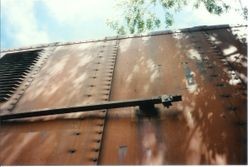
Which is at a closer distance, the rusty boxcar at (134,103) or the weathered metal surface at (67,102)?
the rusty boxcar at (134,103)

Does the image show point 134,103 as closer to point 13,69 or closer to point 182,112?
point 182,112

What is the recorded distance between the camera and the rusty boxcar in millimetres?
2506

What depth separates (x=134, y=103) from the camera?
2.80 meters

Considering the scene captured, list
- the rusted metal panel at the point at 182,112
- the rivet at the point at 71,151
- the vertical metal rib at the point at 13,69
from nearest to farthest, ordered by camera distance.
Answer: the rusted metal panel at the point at 182,112
the rivet at the point at 71,151
the vertical metal rib at the point at 13,69

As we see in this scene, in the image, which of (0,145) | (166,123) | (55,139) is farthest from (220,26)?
(0,145)

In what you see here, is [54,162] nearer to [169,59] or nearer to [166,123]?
[166,123]

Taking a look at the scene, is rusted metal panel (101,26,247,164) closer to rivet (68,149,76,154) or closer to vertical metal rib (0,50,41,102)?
rivet (68,149,76,154)

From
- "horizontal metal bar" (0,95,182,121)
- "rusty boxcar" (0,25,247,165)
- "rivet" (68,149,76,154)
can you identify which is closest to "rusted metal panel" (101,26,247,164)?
"rusty boxcar" (0,25,247,165)

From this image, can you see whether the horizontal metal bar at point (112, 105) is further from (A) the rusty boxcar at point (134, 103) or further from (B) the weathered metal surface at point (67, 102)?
(B) the weathered metal surface at point (67, 102)

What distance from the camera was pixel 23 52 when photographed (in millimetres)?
5004

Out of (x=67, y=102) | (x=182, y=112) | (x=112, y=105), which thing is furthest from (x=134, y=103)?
(x=67, y=102)

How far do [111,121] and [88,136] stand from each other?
28 cm

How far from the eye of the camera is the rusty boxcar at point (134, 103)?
251 cm

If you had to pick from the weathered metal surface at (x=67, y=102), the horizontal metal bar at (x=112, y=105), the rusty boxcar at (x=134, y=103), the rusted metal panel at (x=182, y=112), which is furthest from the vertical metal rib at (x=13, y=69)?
the rusted metal panel at (x=182, y=112)
